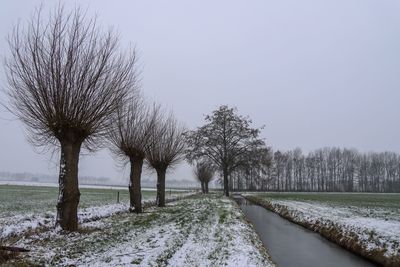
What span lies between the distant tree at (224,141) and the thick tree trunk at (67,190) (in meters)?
43.1

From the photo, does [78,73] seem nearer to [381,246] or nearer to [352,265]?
[352,265]

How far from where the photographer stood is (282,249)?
17.2m

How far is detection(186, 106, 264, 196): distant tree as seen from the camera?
2368 inches

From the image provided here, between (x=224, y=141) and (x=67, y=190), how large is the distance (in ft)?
152

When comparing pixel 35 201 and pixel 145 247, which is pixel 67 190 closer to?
pixel 145 247

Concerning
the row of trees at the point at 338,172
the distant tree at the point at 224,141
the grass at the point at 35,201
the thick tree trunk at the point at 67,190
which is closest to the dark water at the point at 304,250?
the thick tree trunk at the point at 67,190

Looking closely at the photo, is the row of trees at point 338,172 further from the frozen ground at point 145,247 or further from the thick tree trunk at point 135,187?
the frozen ground at point 145,247

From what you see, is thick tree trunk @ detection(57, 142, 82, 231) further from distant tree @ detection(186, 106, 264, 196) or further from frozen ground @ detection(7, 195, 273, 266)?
distant tree @ detection(186, 106, 264, 196)

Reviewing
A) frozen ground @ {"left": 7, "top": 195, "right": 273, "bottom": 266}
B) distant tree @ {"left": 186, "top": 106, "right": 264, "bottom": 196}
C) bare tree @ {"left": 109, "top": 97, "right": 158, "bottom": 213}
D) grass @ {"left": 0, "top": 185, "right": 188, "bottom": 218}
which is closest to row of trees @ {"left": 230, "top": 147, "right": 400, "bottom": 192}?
distant tree @ {"left": 186, "top": 106, "right": 264, "bottom": 196}

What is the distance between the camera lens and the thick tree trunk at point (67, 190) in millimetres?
16047

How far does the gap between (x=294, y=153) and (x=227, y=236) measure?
461 ft

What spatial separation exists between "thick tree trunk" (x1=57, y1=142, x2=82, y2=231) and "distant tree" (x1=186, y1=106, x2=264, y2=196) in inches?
1697

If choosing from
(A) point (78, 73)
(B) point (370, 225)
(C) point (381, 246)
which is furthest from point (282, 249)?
(A) point (78, 73)

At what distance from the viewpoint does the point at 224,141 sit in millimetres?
61594
